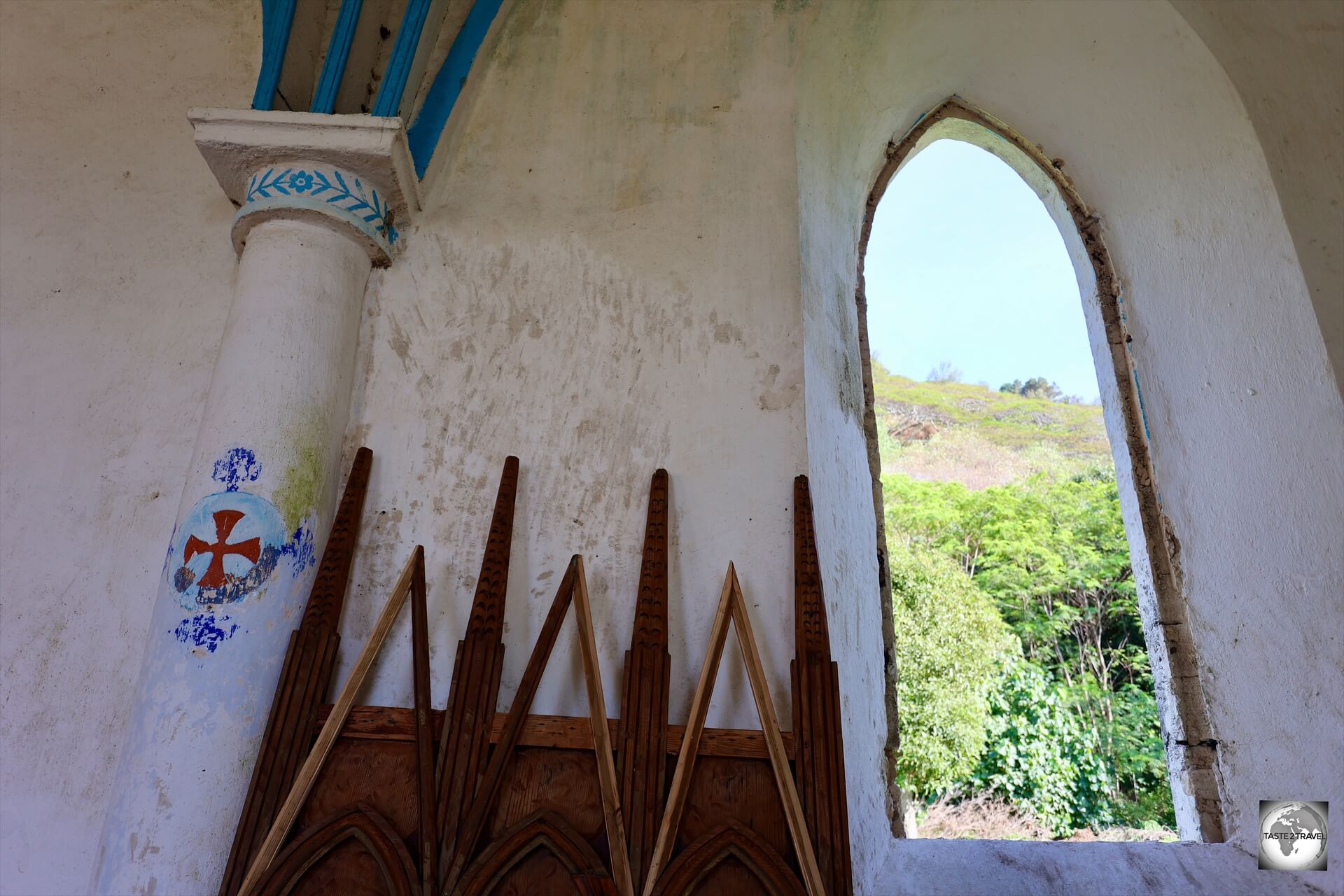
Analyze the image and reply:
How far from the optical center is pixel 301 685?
1710mm

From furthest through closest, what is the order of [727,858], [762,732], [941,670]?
[941,670] → [762,732] → [727,858]

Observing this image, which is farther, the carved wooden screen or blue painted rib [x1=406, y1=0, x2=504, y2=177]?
blue painted rib [x1=406, y1=0, x2=504, y2=177]

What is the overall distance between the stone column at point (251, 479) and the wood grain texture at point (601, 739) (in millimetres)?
634

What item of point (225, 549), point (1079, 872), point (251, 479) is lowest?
point (1079, 872)

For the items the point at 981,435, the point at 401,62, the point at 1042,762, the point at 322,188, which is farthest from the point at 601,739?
the point at 981,435

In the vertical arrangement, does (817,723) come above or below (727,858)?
above

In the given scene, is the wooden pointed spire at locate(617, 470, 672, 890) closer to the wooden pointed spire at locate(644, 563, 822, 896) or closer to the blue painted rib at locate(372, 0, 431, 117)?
the wooden pointed spire at locate(644, 563, 822, 896)

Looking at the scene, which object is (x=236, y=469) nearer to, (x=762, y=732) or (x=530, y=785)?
(x=530, y=785)

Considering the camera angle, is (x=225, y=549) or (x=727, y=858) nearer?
(x=727, y=858)

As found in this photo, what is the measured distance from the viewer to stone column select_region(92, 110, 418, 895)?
62.6 inches

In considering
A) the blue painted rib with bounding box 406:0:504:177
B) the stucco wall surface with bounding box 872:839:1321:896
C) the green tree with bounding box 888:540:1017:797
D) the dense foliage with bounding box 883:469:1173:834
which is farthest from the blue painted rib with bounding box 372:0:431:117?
the dense foliage with bounding box 883:469:1173:834

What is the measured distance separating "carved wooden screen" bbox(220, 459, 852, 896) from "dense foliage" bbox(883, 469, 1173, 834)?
6.50 metres

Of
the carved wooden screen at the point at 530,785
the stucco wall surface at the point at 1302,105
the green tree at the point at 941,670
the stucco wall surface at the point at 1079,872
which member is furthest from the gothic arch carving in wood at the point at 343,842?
the green tree at the point at 941,670

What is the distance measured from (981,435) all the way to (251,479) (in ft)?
52.1
